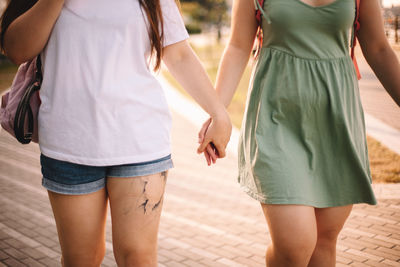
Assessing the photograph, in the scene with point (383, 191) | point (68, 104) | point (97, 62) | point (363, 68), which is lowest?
point (363, 68)

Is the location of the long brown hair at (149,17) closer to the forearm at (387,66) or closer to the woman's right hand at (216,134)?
the woman's right hand at (216,134)

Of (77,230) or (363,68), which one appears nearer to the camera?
(77,230)

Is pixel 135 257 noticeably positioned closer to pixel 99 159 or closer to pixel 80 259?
pixel 80 259

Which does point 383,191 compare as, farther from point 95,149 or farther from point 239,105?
point 239,105

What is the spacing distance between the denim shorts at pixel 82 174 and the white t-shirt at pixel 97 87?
0.04 m

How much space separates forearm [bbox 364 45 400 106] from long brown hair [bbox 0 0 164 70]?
1.10m

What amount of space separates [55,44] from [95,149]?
439 millimetres

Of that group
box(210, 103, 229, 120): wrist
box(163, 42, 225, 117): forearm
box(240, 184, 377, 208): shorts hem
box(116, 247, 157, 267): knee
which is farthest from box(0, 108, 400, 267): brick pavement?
box(163, 42, 225, 117): forearm

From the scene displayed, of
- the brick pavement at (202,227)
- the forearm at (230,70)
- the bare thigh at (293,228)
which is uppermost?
the forearm at (230,70)

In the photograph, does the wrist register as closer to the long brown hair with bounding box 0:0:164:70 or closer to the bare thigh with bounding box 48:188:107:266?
the long brown hair with bounding box 0:0:164:70

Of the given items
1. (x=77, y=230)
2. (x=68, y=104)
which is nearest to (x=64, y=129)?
(x=68, y=104)

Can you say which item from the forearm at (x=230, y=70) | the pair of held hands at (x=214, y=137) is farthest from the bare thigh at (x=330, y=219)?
the forearm at (x=230, y=70)

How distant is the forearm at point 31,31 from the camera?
5.46 feet

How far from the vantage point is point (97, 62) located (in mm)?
1717
